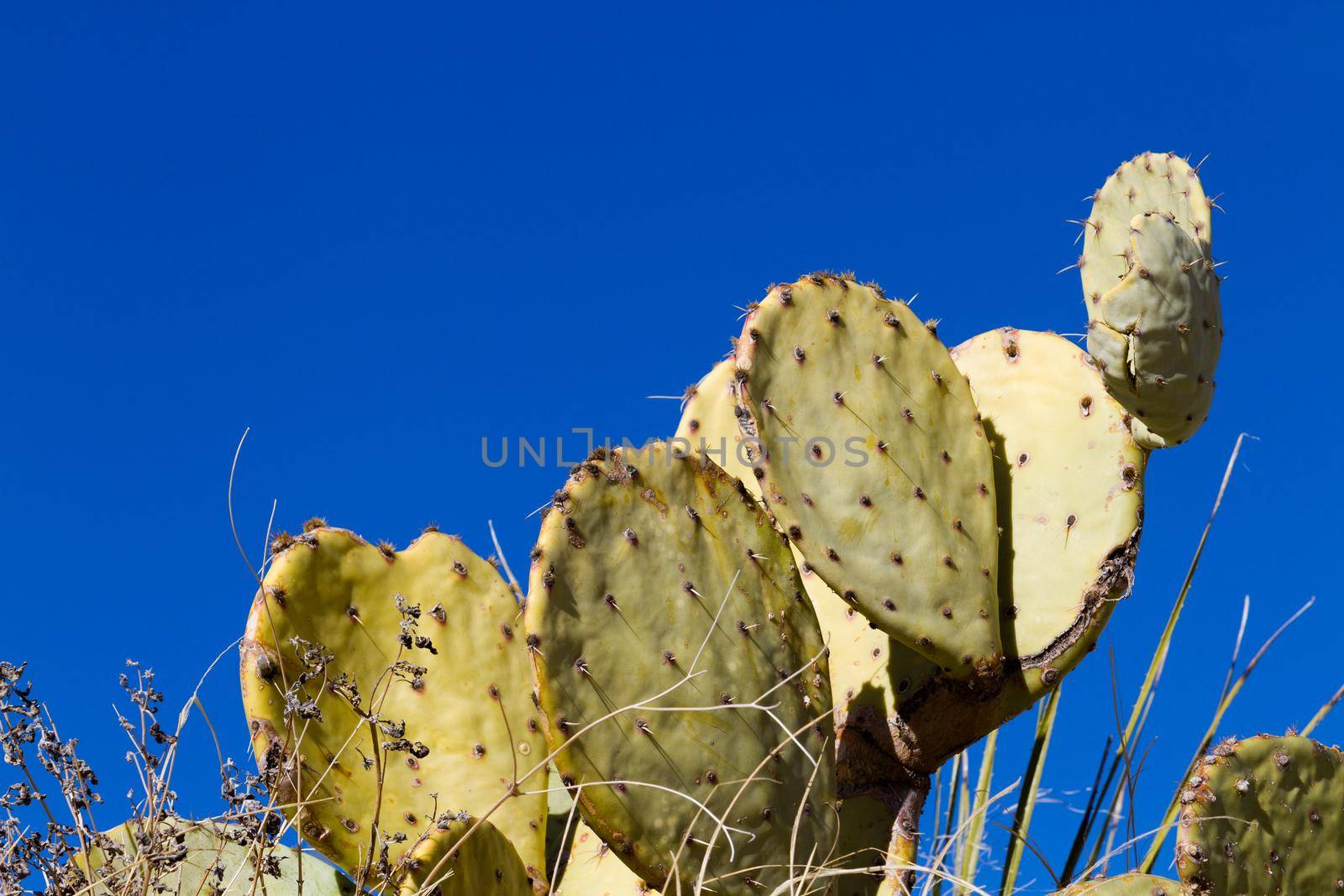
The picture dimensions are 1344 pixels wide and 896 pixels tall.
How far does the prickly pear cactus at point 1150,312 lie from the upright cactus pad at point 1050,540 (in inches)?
3.5

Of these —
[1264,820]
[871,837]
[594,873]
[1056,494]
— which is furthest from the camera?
[1056,494]

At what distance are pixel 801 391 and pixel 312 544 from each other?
0.72 metres

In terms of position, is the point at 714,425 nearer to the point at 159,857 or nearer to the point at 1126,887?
the point at 1126,887

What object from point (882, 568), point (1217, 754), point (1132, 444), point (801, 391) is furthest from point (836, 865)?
point (1132, 444)

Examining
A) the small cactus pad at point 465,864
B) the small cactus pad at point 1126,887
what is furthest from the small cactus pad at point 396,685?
the small cactus pad at point 1126,887

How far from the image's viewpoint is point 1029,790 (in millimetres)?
2398

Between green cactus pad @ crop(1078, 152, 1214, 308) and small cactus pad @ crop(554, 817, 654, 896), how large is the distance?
110 centimetres

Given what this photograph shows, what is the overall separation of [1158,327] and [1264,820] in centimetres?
69

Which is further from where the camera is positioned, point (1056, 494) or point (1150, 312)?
point (1056, 494)

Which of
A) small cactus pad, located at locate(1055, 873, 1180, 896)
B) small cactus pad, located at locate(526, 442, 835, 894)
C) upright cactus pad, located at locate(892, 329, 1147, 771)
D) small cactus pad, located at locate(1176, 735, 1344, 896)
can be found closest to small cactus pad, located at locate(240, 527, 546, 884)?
small cactus pad, located at locate(526, 442, 835, 894)

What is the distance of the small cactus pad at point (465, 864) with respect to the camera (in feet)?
5.17

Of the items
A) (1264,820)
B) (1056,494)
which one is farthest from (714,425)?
(1264,820)

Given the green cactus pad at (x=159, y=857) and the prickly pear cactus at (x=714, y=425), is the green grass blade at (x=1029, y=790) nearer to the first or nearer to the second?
the prickly pear cactus at (x=714, y=425)

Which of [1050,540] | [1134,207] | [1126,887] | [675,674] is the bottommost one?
[1126,887]
